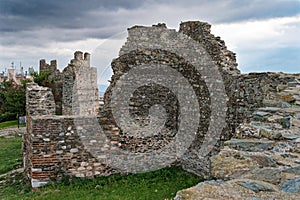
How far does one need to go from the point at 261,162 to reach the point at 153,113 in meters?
7.10

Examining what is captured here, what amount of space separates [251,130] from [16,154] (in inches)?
502

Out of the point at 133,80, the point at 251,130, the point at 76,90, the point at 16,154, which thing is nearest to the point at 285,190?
the point at 251,130

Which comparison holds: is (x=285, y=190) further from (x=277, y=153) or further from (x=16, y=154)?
(x=16, y=154)

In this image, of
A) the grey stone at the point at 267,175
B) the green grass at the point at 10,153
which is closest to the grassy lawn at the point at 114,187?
the green grass at the point at 10,153

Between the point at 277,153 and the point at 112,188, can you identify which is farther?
the point at 112,188

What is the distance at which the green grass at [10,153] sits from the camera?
1285cm

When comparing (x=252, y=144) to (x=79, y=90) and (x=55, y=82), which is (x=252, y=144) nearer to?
(x=79, y=90)

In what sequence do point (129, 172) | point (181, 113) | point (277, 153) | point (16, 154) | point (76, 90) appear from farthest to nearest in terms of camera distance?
point (76, 90) < point (16, 154) < point (181, 113) < point (129, 172) < point (277, 153)

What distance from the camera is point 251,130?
526 cm

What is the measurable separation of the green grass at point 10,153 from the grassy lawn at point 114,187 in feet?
5.63

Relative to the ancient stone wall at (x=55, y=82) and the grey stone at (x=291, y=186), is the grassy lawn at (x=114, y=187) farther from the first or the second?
the ancient stone wall at (x=55, y=82)

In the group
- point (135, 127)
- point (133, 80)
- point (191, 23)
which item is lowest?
Result: point (135, 127)

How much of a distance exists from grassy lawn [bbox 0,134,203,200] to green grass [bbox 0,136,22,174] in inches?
67.6

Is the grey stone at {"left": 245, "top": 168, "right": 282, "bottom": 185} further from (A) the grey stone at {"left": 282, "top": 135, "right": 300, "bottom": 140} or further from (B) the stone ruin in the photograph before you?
(B) the stone ruin
